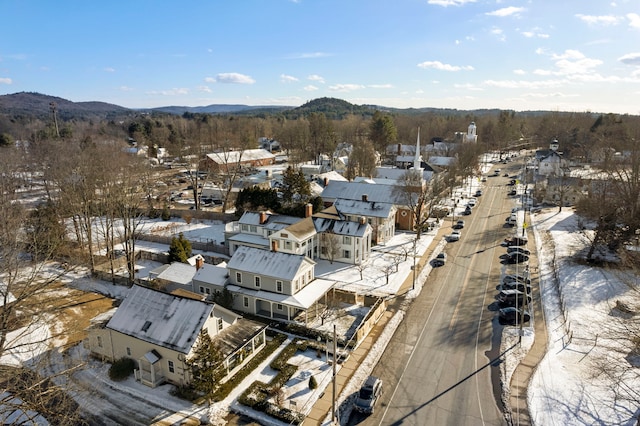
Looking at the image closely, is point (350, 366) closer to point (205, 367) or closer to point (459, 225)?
point (205, 367)

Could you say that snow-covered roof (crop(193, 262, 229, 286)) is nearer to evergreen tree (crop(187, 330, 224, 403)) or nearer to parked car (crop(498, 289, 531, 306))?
evergreen tree (crop(187, 330, 224, 403))

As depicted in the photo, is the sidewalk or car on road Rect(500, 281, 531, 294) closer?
the sidewalk

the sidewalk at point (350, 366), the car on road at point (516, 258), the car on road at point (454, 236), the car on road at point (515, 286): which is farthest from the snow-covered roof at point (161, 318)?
the car on road at point (454, 236)

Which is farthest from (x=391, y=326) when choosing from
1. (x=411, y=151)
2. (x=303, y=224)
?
(x=411, y=151)

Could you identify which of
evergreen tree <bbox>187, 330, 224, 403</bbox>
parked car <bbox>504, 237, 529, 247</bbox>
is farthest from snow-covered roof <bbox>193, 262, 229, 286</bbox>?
parked car <bbox>504, 237, 529, 247</bbox>

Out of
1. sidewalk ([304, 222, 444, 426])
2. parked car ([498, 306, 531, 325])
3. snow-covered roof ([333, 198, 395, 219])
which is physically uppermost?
snow-covered roof ([333, 198, 395, 219])

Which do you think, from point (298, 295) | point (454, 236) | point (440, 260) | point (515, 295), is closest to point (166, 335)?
point (298, 295)

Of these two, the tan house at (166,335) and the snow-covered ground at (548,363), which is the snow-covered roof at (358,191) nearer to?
the snow-covered ground at (548,363)
